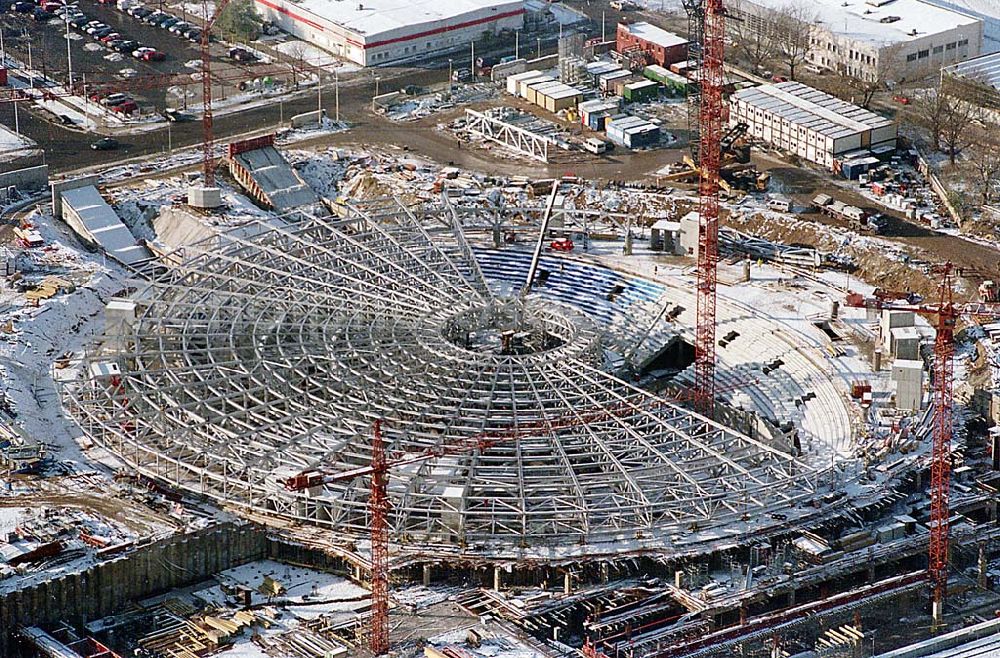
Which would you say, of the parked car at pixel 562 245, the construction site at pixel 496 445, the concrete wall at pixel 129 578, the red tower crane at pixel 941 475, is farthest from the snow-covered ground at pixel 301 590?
the parked car at pixel 562 245

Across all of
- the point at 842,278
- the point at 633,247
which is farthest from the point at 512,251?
the point at 842,278

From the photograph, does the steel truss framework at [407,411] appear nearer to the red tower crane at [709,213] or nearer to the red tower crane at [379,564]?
the red tower crane at [709,213]

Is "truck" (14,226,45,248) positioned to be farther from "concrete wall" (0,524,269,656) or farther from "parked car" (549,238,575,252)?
"concrete wall" (0,524,269,656)

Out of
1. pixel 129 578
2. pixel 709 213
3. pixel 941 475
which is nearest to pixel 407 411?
pixel 129 578

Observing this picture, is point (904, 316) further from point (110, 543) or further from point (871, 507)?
point (110, 543)

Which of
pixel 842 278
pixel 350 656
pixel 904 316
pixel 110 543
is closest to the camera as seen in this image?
pixel 350 656

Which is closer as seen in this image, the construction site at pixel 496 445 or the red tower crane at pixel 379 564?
the red tower crane at pixel 379 564

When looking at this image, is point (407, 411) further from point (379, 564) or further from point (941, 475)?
point (941, 475)
